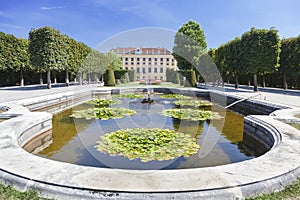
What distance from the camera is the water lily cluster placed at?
4.64 metres

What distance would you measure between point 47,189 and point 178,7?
9718 mm

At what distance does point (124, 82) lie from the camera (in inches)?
1517

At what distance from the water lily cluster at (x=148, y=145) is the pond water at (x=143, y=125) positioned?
16 cm

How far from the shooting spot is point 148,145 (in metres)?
5.14

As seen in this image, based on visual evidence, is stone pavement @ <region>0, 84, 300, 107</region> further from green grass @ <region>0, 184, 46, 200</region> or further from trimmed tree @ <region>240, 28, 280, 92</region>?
green grass @ <region>0, 184, 46, 200</region>

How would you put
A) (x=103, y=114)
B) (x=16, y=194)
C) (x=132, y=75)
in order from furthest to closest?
(x=132, y=75)
(x=103, y=114)
(x=16, y=194)

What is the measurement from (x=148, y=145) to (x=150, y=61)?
46.2 metres

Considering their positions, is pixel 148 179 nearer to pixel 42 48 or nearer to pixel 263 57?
pixel 263 57

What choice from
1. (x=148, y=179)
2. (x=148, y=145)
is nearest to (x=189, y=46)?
(x=148, y=145)

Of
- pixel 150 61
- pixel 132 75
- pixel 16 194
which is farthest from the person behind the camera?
pixel 150 61

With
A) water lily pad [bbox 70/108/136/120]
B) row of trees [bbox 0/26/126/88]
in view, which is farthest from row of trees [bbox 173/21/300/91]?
row of trees [bbox 0/26/126/88]

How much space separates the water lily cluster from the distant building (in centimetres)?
4142

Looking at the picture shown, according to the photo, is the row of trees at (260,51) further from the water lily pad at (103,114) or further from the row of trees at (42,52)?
the row of trees at (42,52)

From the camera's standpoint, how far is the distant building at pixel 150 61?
4872cm
